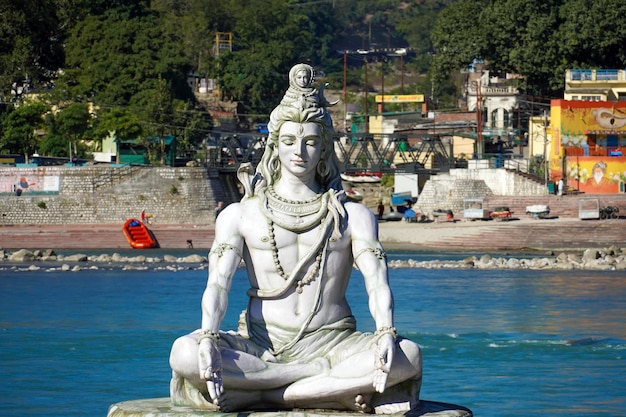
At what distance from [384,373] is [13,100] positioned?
82.7 metres

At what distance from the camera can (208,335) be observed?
12.5 metres

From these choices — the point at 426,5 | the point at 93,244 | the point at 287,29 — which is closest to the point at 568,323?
the point at 93,244

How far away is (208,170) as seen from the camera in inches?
3189

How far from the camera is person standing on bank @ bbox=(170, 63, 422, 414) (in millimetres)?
12531

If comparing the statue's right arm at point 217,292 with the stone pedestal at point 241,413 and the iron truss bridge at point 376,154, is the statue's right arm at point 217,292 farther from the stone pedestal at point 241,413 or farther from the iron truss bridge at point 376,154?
the iron truss bridge at point 376,154

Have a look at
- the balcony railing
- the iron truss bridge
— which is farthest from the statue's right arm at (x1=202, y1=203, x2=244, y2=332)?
the balcony railing

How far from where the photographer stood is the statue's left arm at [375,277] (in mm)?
12328

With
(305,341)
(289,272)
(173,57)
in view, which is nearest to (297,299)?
(289,272)

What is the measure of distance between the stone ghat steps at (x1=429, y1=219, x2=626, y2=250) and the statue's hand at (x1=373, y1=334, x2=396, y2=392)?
56.1 metres

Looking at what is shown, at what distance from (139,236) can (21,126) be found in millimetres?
16158

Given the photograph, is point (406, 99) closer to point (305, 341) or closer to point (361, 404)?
point (305, 341)

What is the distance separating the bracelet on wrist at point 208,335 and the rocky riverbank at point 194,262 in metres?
43.7

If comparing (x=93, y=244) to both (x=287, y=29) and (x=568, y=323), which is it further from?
(x=287, y=29)

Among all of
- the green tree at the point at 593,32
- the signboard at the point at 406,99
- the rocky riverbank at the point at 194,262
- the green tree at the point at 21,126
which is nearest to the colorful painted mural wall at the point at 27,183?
the green tree at the point at 21,126
